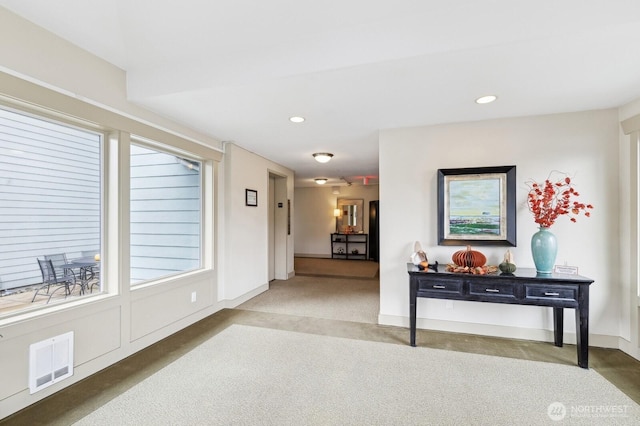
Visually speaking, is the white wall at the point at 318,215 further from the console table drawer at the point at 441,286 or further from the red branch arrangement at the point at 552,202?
the console table drawer at the point at 441,286

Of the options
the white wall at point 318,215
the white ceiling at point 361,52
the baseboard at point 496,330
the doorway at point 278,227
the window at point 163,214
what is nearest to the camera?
the white ceiling at point 361,52

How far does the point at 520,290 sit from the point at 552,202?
106 cm

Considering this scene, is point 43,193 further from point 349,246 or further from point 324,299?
point 349,246

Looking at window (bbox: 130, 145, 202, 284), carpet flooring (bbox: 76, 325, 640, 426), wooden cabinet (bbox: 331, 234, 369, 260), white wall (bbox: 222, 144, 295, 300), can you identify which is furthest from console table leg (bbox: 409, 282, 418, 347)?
wooden cabinet (bbox: 331, 234, 369, 260)

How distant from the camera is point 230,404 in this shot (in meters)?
2.00

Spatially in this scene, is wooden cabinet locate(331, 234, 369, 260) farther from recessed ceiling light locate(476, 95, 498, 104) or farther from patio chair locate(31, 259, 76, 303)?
patio chair locate(31, 259, 76, 303)

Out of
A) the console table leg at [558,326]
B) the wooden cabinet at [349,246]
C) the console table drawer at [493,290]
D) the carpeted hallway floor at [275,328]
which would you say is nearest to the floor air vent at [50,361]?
the carpeted hallway floor at [275,328]

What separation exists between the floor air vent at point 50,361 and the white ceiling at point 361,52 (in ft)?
6.94

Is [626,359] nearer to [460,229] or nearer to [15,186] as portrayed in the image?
[460,229]

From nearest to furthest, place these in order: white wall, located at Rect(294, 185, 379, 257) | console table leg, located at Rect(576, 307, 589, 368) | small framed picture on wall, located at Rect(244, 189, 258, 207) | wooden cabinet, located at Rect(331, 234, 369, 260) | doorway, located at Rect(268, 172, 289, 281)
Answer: console table leg, located at Rect(576, 307, 589, 368), small framed picture on wall, located at Rect(244, 189, 258, 207), doorway, located at Rect(268, 172, 289, 281), wooden cabinet, located at Rect(331, 234, 369, 260), white wall, located at Rect(294, 185, 379, 257)

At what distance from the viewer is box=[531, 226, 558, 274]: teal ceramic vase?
267 cm

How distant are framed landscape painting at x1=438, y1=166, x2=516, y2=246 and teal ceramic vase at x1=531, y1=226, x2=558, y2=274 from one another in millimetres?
308

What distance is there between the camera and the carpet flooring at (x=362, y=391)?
187 cm

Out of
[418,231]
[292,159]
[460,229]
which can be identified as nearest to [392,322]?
[418,231]
